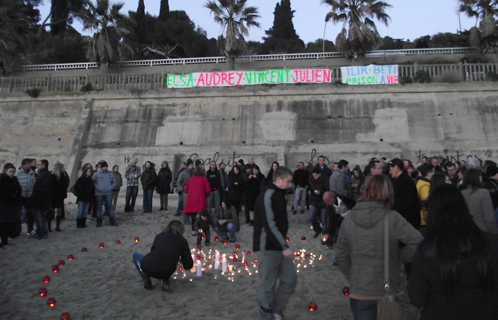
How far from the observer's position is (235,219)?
9492 mm

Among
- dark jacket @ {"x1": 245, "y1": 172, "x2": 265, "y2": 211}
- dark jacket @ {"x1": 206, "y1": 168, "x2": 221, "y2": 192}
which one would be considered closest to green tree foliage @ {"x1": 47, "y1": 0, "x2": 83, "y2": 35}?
dark jacket @ {"x1": 206, "y1": 168, "x2": 221, "y2": 192}

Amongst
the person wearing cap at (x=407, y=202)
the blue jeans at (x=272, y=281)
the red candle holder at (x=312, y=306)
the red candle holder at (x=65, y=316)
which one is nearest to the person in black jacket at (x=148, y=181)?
the red candle holder at (x=65, y=316)

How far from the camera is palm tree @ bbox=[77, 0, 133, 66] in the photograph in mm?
24797

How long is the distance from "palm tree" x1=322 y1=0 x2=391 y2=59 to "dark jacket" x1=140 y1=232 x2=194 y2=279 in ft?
66.3

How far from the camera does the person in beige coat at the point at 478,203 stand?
488 centimetres

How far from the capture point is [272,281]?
15.9 ft

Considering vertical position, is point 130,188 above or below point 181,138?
below

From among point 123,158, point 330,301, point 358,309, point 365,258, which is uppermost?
point 123,158

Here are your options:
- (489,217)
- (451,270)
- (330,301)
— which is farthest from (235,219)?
(451,270)

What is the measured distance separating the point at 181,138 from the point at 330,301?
13196mm

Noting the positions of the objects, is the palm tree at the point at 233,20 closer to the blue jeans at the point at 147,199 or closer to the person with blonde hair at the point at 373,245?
the blue jeans at the point at 147,199

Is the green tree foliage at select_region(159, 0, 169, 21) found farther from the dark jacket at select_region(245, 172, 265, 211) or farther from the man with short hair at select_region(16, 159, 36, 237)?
the man with short hair at select_region(16, 159, 36, 237)

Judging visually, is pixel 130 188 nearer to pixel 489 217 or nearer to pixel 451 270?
pixel 489 217

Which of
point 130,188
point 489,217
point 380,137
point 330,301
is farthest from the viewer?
point 380,137
